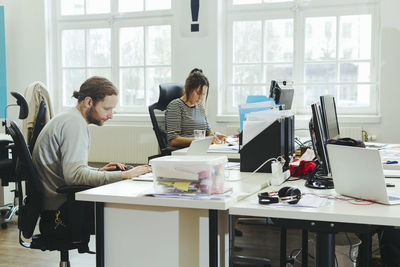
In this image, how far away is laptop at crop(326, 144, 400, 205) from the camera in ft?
5.67

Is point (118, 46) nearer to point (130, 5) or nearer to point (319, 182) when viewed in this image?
point (130, 5)

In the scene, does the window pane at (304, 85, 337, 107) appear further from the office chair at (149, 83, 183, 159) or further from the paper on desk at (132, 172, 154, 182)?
the paper on desk at (132, 172, 154, 182)

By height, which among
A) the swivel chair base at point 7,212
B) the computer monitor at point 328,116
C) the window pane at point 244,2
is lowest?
the swivel chair base at point 7,212

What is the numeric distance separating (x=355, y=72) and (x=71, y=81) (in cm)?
349

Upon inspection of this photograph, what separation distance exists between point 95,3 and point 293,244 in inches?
157

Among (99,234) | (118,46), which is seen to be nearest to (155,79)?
(118,46)

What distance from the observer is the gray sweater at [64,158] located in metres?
2.28

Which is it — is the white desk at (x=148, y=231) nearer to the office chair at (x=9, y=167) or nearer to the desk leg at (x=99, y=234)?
the desk leg at (x=99, y=234)

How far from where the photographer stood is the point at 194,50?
5570mm

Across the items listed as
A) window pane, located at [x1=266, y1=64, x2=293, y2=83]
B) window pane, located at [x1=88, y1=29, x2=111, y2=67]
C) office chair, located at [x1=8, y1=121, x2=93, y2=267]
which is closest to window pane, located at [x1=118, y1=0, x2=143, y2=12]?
window pane, located at [x1=88, y1=29, x2=111, y2=67]

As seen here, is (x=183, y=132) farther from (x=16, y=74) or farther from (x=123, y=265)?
(x=16, y=74)

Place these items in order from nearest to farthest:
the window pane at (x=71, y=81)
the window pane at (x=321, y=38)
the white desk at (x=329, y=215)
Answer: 1. the white desk at (x=329, y=215)
2. the window pane at (x=321, y=38)
3. the window pane at (x=71, y=81)

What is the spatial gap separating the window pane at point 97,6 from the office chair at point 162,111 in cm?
225

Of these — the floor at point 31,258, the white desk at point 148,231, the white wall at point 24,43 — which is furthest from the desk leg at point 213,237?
the white wall at point 24,43
